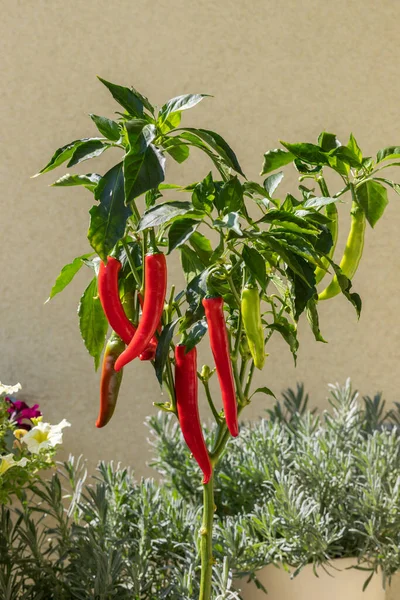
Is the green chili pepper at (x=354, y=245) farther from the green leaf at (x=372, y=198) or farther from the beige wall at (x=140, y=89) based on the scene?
the beige wall at (x=140, y=89)

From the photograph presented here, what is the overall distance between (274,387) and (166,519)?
1.06m

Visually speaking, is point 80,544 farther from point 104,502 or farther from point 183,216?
point 183,216

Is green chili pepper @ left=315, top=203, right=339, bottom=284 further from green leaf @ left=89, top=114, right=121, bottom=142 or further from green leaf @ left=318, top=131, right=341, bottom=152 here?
green leaf @ left=89, top=114, right=121, bottom=142

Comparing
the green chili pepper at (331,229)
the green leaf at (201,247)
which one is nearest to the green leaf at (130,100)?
the green leaf at (201,247)

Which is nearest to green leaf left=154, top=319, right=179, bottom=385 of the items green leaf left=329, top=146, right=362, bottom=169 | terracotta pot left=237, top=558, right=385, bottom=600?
green leaf left=329, top=146, right=362, bottom=169

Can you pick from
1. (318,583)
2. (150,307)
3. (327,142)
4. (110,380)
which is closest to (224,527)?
(318,583)

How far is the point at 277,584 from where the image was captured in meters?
1.36

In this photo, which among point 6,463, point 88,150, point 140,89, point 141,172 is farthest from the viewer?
point 140,89

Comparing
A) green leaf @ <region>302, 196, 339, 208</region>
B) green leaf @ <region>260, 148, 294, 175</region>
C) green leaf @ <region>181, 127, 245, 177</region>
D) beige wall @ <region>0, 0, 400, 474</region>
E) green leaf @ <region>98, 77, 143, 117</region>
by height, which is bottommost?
green leaf @ <region>181, 127, 245, 177</region>

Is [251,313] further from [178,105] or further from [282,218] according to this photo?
[178,105]

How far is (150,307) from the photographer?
917mm

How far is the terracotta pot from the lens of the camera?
1.35 m

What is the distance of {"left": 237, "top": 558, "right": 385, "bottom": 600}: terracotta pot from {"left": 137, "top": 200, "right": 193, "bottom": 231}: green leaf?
2.44 feet

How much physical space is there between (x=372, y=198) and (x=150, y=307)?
15.3 inches
